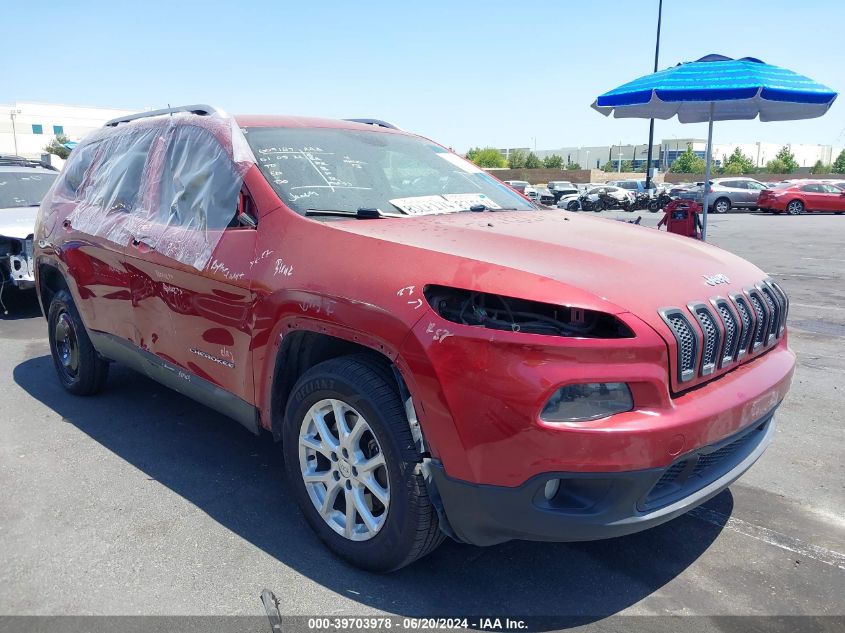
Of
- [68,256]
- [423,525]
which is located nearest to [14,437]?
[68,256]

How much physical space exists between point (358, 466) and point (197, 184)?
1.84 meters

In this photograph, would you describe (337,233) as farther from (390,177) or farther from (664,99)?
(664,99)

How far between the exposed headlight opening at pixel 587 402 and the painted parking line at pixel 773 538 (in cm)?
127

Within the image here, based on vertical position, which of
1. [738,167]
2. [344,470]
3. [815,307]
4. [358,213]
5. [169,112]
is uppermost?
[738,167]

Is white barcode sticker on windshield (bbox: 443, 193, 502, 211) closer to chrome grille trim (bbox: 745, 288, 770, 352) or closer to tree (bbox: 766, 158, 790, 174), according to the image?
chrome grille trim (bbox: 745, 288, 770, 352)

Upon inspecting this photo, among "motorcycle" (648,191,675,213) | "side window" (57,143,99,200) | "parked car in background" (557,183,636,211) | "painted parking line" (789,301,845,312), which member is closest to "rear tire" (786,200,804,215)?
"motorcycle" (648,191,675,213)

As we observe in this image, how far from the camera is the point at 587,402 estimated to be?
7.39 ft

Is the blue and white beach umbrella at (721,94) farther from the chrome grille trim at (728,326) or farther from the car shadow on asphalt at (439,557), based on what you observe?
the chrome grille trim at (728,326)

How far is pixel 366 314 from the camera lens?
256 cm

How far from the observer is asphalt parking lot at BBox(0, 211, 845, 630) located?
2.66 metres

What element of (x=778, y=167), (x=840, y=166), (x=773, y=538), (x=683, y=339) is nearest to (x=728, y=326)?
(x=683, y=339)

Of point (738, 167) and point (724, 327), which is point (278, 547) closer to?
point (724, 327)

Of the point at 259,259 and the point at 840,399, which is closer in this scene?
the point at 259,259

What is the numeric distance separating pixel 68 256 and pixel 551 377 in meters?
3.80
